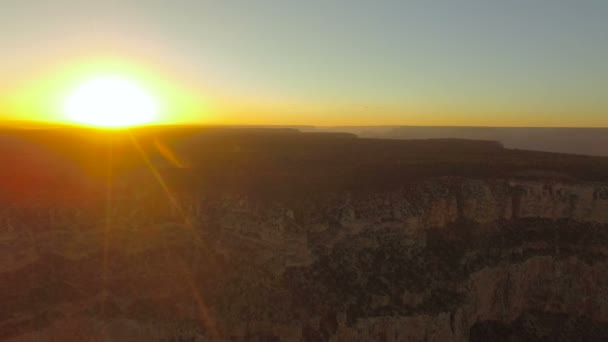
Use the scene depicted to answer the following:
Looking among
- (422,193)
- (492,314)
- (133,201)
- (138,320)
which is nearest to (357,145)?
(422,193)

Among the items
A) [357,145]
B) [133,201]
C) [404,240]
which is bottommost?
[404,240]

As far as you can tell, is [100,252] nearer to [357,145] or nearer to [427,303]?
[427,303]

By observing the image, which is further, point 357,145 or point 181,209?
point 357,145
